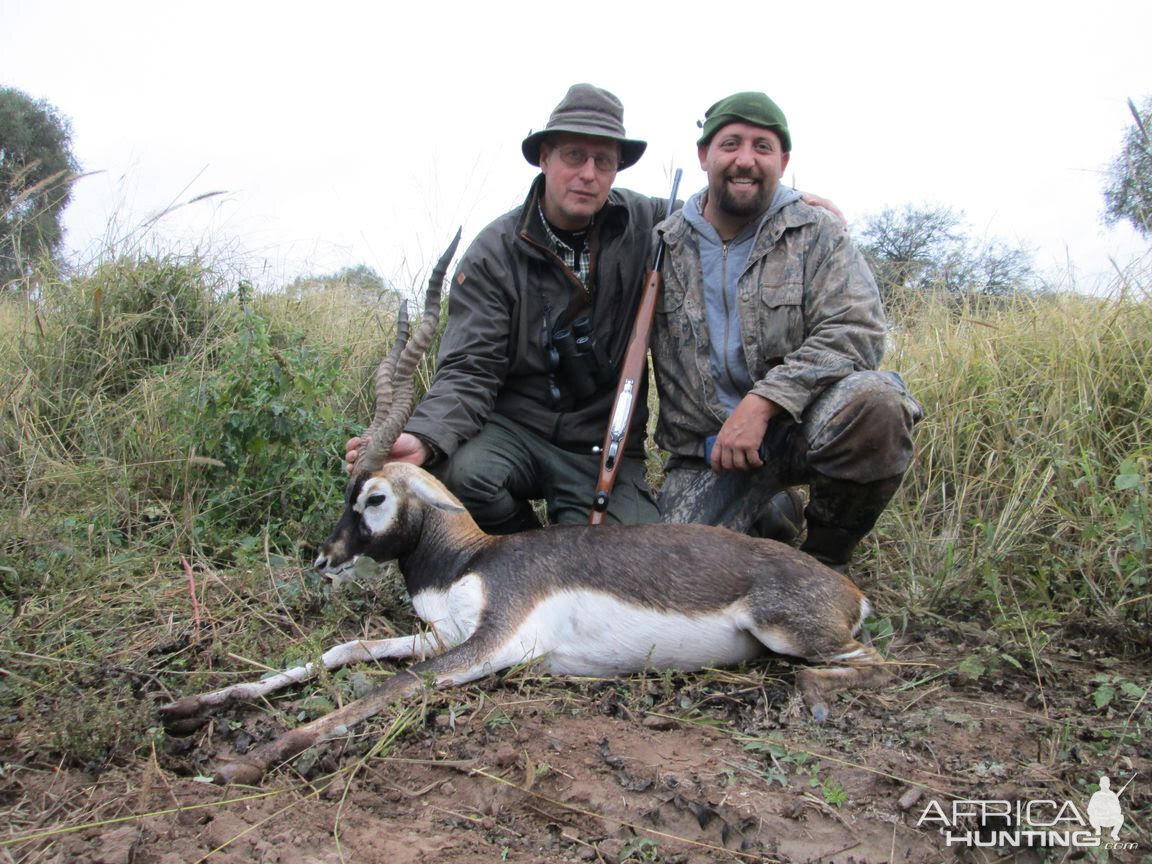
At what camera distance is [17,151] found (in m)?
16.5

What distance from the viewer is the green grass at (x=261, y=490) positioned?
4004mm

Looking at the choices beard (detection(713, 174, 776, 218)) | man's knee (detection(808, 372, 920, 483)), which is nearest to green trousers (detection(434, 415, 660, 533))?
Result: man's knee (detection(808, 372, 920, 483))

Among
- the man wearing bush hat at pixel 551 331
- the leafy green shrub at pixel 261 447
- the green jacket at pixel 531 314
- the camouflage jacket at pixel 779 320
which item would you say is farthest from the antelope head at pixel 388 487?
the camouflage jacket at pixel 779 320

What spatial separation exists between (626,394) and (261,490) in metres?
2.25

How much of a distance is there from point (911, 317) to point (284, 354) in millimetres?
5192

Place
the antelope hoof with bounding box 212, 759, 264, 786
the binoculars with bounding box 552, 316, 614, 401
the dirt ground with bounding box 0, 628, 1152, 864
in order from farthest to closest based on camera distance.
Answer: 1. the binoculars with bounding box 552, 316, 614, 401
2. the antelope hoof with bounding box 212, 759, 264, 786
3. the dirt ground with bounding box 0, 628, 1152, 864

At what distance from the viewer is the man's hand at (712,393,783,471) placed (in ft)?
14.6

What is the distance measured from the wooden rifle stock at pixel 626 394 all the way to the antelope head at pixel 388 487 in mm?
1032

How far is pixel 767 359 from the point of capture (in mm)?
4910

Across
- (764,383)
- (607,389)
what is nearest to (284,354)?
(607,389)

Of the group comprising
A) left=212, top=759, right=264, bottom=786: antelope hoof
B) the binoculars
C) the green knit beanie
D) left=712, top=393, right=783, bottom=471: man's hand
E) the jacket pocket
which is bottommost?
left=212, top=759, right=264, bottom=786: antelope hoof

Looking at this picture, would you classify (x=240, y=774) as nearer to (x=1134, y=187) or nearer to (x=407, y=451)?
(x=407, y=451)

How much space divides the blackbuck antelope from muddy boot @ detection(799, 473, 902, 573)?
772mm

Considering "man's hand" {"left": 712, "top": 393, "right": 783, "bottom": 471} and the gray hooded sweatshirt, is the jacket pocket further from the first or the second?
"man's hand" {"left": 712, "top": 393, "right": 783, "bottom": 471}
